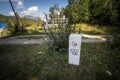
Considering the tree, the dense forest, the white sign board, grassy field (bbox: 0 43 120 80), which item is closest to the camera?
the white sign board

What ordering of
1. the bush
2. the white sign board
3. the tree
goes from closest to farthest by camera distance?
the white sign board → the bush → the tree

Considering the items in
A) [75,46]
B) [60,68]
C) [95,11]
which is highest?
[95,11]

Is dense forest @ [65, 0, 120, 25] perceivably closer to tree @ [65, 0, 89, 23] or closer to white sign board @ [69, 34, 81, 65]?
tree @ [65, 0, 89, 23]

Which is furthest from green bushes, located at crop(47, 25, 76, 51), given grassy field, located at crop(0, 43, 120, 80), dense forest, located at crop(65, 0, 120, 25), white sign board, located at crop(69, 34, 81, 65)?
dense forest, located at crop(65, 0, 120, 25)

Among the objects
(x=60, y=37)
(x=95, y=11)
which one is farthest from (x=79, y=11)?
(x=60, y=37)

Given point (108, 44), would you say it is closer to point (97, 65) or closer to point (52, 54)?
point (97, 65)

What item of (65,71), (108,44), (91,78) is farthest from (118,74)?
(108,44)

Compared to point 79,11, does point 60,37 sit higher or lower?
lower

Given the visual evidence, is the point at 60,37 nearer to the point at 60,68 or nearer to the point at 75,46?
the point at 60,68

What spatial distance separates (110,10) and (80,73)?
9.50 m

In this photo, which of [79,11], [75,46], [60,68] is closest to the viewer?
[75,46]

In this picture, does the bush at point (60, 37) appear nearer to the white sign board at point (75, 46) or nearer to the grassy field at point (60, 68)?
the grassy field at point (60, 68)

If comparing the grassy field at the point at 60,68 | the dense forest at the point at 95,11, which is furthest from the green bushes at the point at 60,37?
the dense forest at the point at 95,11

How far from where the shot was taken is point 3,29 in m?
10.6
